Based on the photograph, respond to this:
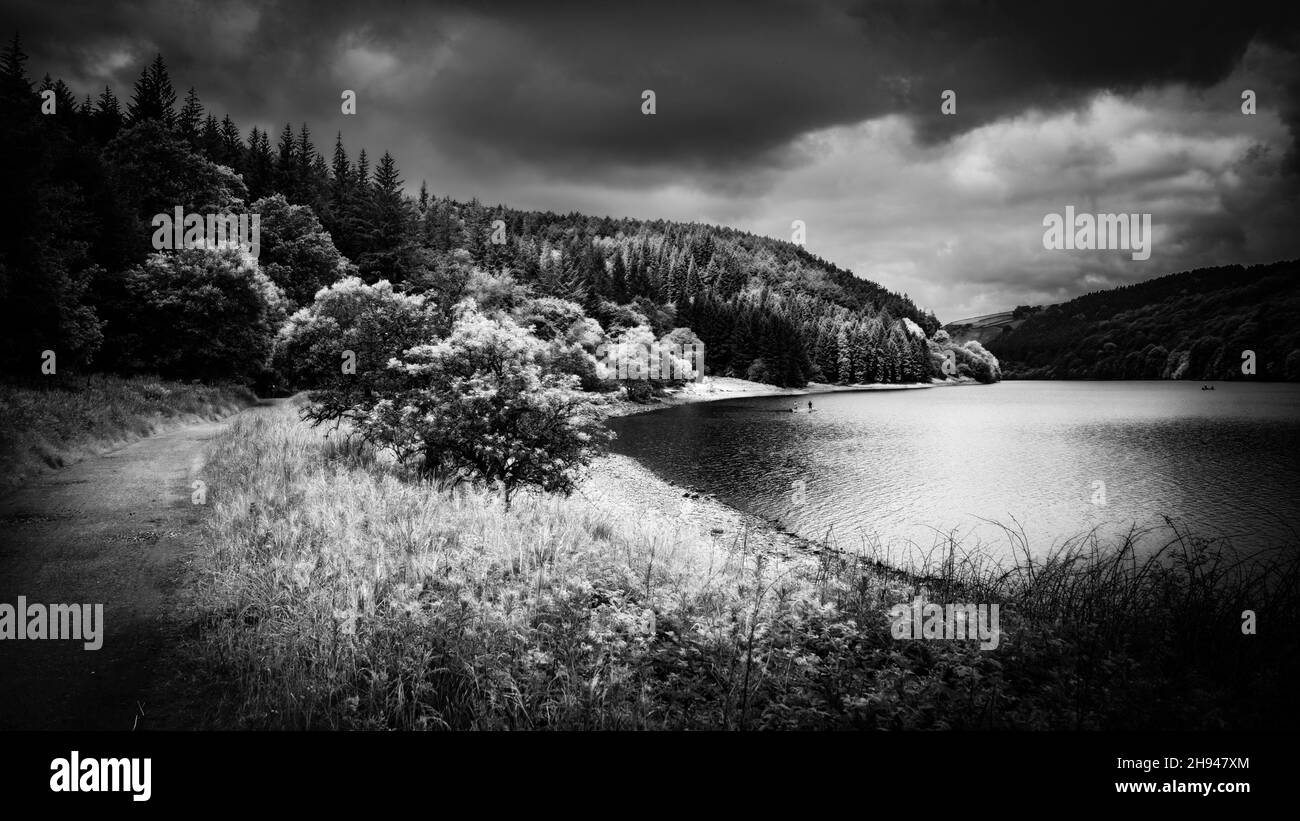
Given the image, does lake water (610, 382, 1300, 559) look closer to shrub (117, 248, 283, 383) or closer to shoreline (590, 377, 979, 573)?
shoreline (590, 377, 979, 573)

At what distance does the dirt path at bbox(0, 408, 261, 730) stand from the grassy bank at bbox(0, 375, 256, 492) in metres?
0.83

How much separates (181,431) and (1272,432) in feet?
224

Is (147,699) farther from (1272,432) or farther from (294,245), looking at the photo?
(1272,432)

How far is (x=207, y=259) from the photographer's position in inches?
1223

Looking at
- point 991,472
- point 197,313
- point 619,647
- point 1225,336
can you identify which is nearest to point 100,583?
point 619,647

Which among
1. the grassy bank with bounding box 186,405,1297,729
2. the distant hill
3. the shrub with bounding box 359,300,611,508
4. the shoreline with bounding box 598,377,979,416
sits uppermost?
the distant hill

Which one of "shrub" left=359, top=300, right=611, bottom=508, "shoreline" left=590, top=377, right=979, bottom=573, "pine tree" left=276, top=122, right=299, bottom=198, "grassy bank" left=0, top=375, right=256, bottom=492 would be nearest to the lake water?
"shoreline" left=590, top=377, right=979, bottom=573

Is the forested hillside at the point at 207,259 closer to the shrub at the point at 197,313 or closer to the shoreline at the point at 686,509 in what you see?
the shrub at the point at 197,313

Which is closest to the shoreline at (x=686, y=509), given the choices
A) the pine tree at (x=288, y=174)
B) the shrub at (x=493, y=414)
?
the shrub at (x=493, y=414)

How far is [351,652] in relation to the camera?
4945mm

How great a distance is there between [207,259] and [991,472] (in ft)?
151

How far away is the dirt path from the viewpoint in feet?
13.8

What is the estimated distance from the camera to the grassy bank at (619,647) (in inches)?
179

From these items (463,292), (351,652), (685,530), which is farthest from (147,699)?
(463,292)
